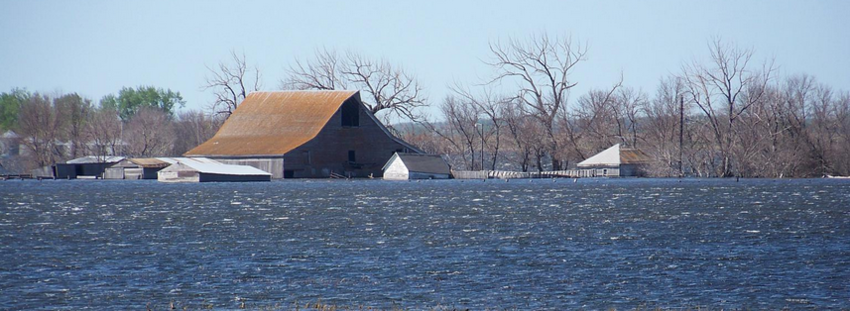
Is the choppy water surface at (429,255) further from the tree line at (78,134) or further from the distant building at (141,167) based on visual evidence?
the tree line at (78,134)

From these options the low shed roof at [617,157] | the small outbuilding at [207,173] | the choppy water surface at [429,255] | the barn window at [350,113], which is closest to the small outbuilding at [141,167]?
the small outbuilding at [207,173]

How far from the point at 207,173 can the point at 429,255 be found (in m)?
55.9

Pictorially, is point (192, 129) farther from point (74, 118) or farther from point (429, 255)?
point (429, 255)

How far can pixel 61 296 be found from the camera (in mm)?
17656

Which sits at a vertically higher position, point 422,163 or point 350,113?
point 350,113

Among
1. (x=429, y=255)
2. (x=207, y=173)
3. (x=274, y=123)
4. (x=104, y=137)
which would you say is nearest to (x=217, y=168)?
(x=207, y=173)

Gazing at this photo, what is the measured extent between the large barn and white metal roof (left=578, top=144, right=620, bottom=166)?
1565 centimetres

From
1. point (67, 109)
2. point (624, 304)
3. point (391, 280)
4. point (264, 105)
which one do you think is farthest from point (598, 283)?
point (67, 109)

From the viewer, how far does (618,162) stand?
8788cm

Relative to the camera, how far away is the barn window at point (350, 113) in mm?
84125

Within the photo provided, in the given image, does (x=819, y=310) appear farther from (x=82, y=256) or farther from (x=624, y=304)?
(x=82, y=256)

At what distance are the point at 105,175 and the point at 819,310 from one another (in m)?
82.9

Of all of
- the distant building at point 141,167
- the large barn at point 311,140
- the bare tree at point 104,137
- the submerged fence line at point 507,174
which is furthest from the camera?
the bare tree at point 104,137

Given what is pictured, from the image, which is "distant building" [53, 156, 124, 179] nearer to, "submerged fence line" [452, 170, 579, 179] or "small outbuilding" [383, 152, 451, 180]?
"small outbuilding" [383, 152, 451, 180]
